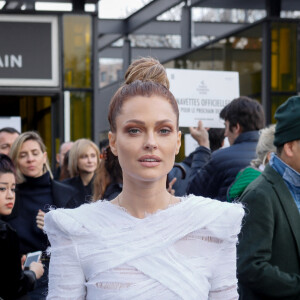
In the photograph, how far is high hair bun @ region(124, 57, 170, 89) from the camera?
98.3 inches

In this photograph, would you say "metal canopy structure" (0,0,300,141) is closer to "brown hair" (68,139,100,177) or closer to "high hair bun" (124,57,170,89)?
A: "brown hair" (68,139,100,177)

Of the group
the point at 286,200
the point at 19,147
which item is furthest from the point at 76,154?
the point at 286,200

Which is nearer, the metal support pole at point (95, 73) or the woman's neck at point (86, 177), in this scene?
the woman's neck at point (86, 177)

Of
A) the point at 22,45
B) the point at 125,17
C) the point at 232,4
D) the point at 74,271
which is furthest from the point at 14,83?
the point at 74,271

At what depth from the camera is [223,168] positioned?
17.5ft

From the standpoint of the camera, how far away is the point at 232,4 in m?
15.1

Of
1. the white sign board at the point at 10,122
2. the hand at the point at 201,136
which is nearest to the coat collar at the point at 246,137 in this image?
the hand at the point at 201,136

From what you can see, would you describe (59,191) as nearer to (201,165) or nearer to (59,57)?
(201,165)

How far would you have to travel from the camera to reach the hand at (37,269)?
4.98m

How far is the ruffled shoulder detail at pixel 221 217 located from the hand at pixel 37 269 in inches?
111

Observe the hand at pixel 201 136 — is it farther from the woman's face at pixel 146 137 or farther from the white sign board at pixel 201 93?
the woman's face at pixel 146 137

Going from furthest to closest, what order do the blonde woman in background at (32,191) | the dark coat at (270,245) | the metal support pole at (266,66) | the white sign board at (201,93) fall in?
the metal support pole at (266,66)
the white sign board at (201,93)
the blonde woman in background at (32,191)
the dark coat at (270,245)

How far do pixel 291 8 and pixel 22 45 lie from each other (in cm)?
512

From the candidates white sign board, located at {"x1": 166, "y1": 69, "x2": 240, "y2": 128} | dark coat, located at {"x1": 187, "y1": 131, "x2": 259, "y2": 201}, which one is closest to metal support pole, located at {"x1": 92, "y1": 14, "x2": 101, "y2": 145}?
white sign board, located at {"x1": 166, "y1": 69, "x2": 240, "y2": 128}
